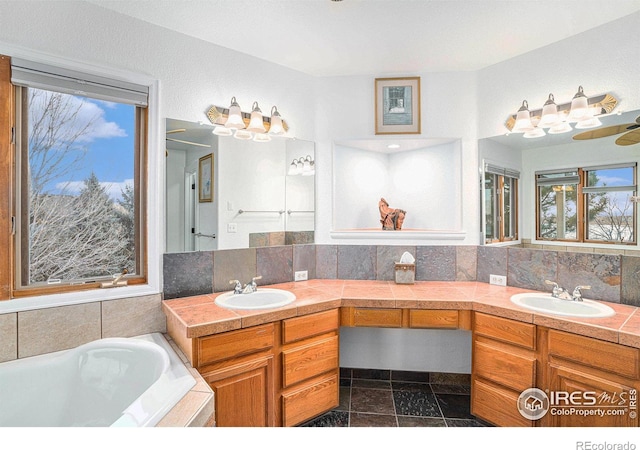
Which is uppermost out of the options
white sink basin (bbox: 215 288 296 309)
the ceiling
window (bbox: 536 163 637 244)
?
the ceiling

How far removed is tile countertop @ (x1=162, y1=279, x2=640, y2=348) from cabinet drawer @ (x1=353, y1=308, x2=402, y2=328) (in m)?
0.04

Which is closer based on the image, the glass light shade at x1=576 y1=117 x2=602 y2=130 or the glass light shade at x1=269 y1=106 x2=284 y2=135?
the glass light shade at x1=576 y1=117 x2=602 y2=130

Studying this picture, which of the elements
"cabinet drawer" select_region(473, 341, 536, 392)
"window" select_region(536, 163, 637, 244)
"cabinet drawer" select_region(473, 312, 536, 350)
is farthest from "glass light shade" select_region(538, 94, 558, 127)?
"cabinet drawer" select_region(473, 341, 536, 392)

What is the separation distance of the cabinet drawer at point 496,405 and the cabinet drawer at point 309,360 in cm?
91

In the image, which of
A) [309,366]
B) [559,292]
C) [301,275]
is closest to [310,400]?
[309,366]

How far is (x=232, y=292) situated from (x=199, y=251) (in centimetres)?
36

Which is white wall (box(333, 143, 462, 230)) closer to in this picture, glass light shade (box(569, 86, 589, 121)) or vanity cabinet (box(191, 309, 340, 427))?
glass light shade (box(569, 86, 589, 121))

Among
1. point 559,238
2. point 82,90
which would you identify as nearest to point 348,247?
point 559,238

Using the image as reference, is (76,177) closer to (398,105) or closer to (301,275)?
(301,275)

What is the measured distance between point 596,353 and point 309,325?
4.79ft

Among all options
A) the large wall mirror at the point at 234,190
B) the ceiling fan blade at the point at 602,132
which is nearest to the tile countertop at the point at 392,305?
the large wall mirror at the point at 234,190

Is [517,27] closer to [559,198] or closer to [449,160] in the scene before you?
[449,160]

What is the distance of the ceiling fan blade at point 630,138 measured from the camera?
1852 mm

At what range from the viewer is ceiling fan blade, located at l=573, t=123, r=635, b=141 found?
1888 millimetres
